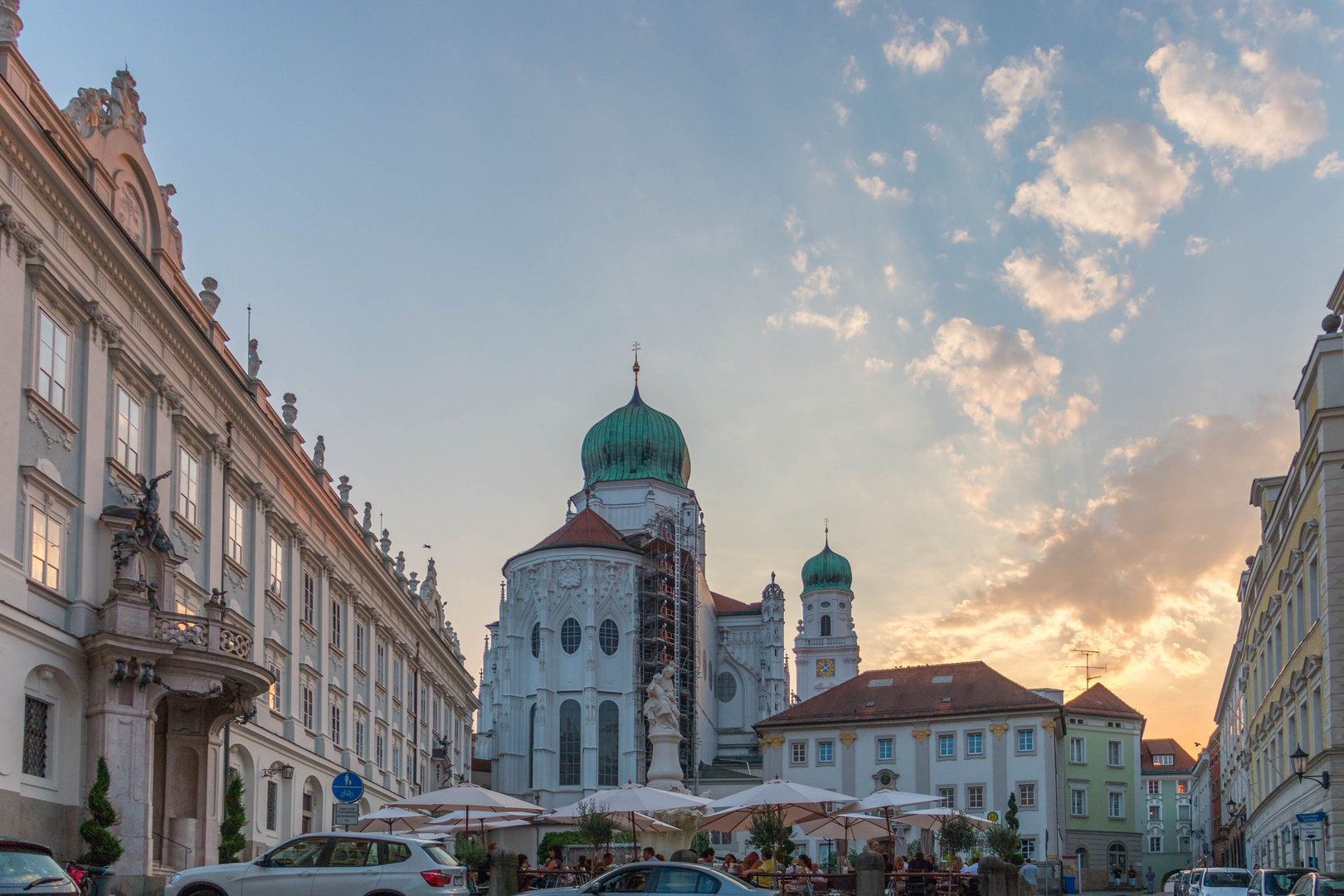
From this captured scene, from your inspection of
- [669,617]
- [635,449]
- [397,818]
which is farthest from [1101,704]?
[397,818]

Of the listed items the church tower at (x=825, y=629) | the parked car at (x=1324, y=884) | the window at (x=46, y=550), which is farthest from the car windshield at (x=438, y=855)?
the church tower at (x=825, y=629)

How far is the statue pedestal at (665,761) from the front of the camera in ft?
132

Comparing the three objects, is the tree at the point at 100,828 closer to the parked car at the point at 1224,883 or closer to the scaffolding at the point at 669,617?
A: the parked car at the point at 1224,883

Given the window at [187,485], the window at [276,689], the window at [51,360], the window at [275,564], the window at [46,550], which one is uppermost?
the window at [51,360]

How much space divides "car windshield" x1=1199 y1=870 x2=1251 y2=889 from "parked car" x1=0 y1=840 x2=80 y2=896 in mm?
23539

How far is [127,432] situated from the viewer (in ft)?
85.5

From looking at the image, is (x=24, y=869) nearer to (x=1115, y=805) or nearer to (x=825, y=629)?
(x=1115, y=805)

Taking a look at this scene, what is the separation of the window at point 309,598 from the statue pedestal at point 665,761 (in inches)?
407

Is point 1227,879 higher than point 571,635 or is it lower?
lower

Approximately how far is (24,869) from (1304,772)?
26.7 metres

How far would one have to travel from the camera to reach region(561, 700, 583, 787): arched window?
83.0m

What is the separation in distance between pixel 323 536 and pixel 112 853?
19817 mm

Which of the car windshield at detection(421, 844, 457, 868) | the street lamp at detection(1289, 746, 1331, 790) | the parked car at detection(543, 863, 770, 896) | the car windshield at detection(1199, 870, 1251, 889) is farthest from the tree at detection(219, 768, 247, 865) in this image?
the street lamp at detection(1289, 746, 1331, 790)

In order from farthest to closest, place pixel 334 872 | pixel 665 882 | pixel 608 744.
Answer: pixel 608 744 → pixel 334 872 → pixel 665 882
